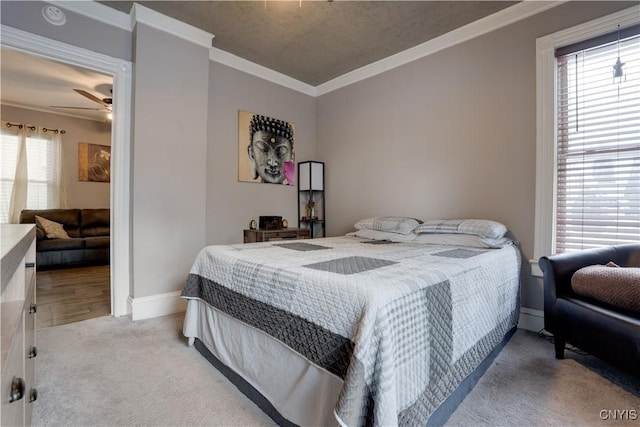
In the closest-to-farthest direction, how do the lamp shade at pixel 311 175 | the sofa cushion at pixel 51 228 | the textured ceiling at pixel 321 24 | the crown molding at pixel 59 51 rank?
→ the crown molding at pixel 59 51, the textured ceiling at pixel 321 24, the lamp shade at pixel 311 175, the sofa cushion at pixel 51 228

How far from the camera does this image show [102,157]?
593 centimetres

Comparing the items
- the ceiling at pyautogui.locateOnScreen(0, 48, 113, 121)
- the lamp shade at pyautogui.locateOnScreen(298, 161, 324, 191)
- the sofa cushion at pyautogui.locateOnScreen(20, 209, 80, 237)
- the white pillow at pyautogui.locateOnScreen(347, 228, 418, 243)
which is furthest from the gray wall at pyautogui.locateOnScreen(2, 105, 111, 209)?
the white pillow at pyautogui.locateOnScreen(347, 228, 418, 243)

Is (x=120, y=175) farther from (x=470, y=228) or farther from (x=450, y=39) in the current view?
(x=450, y=39)

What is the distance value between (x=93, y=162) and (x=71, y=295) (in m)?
3.60

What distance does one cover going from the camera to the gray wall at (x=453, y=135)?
2.43 meters

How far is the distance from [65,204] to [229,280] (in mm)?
5669

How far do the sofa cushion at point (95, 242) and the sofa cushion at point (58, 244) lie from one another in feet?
0.21

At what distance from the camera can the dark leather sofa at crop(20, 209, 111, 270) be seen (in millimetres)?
4566

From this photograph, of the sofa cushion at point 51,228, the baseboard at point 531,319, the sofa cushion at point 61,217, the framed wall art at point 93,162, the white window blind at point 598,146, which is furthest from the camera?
the framed wall art at point 93,162

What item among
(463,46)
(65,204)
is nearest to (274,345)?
(463,46)

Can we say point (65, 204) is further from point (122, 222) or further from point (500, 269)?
point (500, 269)

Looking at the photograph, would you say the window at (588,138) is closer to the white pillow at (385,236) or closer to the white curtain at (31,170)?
the white pillow at (385,236)

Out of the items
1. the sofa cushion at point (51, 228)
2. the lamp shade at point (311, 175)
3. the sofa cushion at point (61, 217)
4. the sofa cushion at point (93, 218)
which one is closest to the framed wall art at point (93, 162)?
the sofa cushion at point (93, 218)

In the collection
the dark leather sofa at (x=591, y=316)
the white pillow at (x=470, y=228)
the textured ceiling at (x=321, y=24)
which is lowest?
the dark leather sofa at (x=591, y=316)
